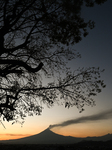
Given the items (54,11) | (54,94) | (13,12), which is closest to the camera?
(13,12)

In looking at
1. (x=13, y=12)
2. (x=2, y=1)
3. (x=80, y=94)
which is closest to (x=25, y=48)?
(x=13, y=12)

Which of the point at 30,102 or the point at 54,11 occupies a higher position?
the point at 54,11

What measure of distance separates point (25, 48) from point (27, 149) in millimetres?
6847

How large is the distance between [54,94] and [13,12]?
6.12 m

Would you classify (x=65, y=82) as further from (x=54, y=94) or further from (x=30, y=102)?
(x=30, y=102)

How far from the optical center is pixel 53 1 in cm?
955

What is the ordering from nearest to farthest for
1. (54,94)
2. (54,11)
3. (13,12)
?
(13,12), (54,11), (54,94)

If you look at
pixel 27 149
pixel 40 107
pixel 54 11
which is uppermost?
pixel 54 11

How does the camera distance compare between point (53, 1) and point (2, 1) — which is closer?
point (2, 1)

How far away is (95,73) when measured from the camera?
31.9 ft

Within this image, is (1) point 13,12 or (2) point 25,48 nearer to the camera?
(1) point 13,12

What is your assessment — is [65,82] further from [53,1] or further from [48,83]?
[53,1]

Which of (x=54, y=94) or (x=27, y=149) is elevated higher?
(x=54, y=94)

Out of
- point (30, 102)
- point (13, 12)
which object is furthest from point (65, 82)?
point (13, 12)
